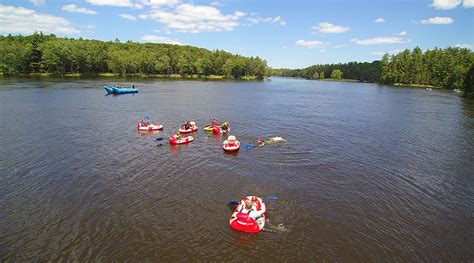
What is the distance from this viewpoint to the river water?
15.0 meters

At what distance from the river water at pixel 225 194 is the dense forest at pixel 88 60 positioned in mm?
118478

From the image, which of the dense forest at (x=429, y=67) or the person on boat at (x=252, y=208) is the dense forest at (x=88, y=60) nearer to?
the dense forest at (x=429, y=67)

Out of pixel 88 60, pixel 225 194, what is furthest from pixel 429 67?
pixel 88 60

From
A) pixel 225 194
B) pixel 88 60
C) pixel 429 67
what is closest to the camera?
pixel 225 194

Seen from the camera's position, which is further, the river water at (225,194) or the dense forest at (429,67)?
the dense forest at (429,67)

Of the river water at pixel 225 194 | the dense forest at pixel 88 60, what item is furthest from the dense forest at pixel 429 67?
the river water at pixel 225 194

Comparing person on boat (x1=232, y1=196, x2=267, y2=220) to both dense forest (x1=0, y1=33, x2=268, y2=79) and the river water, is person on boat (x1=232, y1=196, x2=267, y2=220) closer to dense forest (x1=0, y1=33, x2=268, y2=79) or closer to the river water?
the river water

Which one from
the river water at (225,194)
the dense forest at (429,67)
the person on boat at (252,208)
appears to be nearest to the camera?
the river water at (225,194)

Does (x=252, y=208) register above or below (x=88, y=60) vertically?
below

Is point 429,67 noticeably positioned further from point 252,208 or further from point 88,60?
point 88,60

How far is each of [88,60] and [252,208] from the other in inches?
6097

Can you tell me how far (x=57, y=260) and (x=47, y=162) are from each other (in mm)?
14357

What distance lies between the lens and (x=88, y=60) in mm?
145375

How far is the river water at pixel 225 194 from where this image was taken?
14992mm
